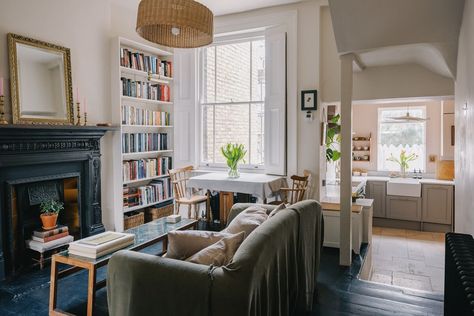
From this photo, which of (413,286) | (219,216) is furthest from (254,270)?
(219,216)

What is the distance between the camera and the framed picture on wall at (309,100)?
187 inches

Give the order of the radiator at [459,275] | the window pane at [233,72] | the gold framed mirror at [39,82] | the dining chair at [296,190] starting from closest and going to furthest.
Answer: the radiator at [459,275] → the gold framed mirror at [39,82] → the dining chair at [296,190] → the window pane at [233,72]

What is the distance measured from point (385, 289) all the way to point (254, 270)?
2.06 m

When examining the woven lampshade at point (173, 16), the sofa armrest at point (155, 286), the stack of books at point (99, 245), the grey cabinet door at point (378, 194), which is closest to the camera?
the sofa armrest at point (155, 286)

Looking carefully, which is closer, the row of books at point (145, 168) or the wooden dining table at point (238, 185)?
the wooden dining table at point (238, 185)

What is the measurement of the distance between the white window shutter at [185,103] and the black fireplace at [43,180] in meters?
1.56

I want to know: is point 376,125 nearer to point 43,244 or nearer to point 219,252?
point 219,252

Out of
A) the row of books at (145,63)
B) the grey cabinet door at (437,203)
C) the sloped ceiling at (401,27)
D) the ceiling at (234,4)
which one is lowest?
the grey cabinet door at (437,203)

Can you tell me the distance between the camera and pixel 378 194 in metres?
6.68

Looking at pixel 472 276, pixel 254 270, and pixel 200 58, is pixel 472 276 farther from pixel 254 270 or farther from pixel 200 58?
pixel 200 58

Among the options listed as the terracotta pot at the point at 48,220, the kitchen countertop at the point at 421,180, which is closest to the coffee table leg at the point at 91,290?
the terracotta pot at the point at 48,220

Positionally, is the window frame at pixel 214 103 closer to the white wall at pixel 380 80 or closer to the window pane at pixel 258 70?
the window pane at pixel 258 70

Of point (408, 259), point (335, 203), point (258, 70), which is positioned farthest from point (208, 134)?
point (408, 259)

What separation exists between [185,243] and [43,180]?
2.53 metres
